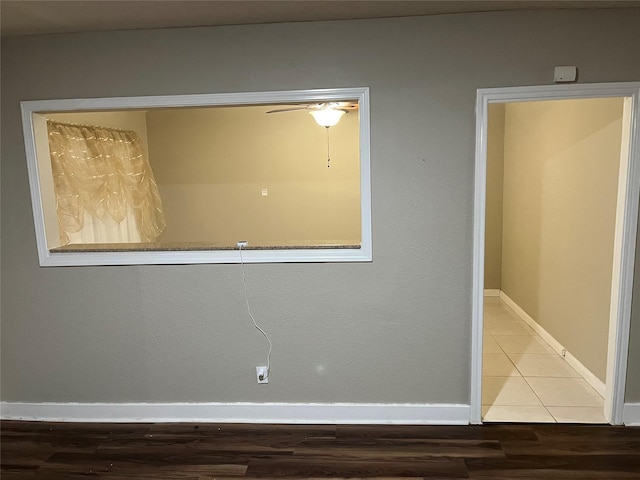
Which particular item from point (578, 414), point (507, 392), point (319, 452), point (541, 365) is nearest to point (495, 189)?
point (541, 365)

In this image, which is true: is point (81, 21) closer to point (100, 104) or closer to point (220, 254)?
point (100, 104)

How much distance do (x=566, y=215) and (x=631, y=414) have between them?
1437 millimetres

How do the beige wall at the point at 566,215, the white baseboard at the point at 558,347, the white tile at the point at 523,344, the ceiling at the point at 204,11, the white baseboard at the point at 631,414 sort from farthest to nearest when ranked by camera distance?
1. the white tile at the point at 523,344
2. the white baseboard at the point at 558,347
3. the beige wall at the point at 566,215
4. the white baseboard at the point at 631,414
5. the ceiling at the point at 204,11

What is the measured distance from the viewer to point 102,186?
3787mm

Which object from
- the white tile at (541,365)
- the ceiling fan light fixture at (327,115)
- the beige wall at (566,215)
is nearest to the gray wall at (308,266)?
the beige wall at (566,215)

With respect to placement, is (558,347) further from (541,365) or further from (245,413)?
(245,413)

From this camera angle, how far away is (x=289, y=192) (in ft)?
17.8

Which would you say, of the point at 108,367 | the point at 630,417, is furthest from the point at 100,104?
the point at 630,417

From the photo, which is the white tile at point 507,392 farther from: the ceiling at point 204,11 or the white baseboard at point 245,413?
the ceiling at point 204,11

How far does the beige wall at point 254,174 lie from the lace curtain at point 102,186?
0.75 meters

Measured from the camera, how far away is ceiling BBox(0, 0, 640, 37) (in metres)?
2.14

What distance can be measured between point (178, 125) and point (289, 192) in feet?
4.86

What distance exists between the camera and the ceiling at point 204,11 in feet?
7.02

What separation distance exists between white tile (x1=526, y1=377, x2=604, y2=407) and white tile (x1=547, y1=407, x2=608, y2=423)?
0.05 meters
